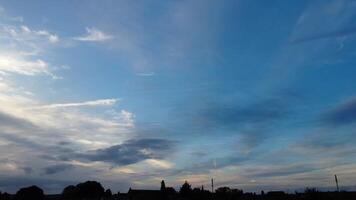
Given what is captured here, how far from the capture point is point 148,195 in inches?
4247

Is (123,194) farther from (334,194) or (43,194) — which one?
(334,194)

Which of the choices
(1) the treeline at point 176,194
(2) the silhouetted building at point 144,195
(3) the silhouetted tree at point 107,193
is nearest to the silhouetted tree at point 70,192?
(1) the treeline at point 176,194

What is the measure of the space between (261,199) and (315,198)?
26.5 meters

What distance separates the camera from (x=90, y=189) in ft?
482

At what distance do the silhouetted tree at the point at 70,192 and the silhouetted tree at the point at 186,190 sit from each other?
45.6m

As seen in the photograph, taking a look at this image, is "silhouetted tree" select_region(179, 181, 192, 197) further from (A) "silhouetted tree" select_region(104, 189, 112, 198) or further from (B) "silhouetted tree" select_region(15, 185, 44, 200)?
(B) "silhouetted tree" select_region(15, 185, 44, 200)

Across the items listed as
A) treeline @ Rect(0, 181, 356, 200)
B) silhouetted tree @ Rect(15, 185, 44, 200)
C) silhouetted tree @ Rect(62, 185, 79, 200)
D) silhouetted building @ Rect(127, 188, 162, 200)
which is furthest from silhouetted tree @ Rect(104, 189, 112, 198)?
silhouetted building @ Rect(127, 188, 162, 200)

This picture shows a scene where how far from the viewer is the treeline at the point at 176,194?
9355cm

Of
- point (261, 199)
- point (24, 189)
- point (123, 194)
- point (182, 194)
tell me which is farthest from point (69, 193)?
point (261, 199)

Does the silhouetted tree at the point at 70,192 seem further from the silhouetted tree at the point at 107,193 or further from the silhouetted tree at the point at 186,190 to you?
the silhouetted tree at the point at 186,190

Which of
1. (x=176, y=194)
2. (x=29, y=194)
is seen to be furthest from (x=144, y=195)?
(x=29, y=194)

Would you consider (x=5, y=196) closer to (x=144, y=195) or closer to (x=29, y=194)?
(x=29, y=194)

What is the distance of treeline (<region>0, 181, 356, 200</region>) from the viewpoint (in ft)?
307

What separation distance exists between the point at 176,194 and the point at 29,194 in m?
46.0
